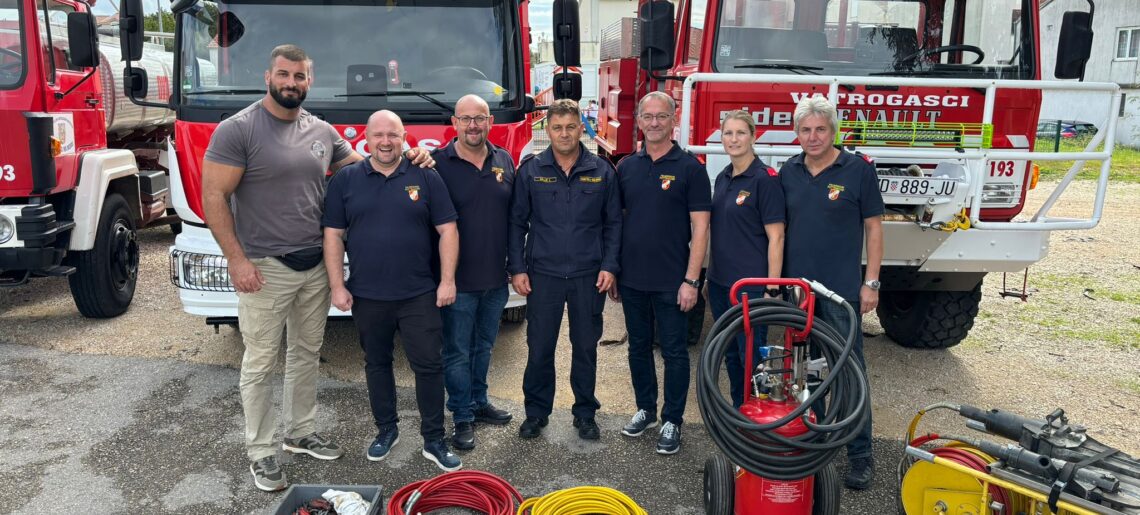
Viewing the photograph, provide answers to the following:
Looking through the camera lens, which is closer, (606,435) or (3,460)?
(3,460)

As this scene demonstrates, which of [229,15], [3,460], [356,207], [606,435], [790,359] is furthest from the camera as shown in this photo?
[229,15]

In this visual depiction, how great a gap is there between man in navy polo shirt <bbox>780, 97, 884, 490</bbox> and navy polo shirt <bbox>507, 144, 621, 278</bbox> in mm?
820

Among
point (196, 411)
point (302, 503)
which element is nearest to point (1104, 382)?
point (302, 503)

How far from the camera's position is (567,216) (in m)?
3.80

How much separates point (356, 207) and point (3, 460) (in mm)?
2148

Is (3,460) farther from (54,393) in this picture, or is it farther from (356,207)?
(356,207)

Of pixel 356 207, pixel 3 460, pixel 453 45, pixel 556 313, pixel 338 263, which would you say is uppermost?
pixel 453 45

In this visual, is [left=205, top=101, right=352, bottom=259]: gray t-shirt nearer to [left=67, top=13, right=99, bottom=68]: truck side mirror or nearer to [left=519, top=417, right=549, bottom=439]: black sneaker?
[left=519, top=417, right=549, bottom=439]: black sneaker

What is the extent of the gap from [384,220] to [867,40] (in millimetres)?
3041

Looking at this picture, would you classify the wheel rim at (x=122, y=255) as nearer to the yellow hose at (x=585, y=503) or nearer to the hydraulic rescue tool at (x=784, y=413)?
the yellow hose at (x=585, y=503)

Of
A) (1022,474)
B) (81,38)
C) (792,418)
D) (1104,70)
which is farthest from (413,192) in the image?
(1104,70)

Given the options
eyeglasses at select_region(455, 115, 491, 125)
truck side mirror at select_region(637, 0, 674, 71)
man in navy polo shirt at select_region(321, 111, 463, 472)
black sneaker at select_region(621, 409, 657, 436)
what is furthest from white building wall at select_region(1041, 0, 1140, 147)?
man in navy polo shirt at select_region(321, 111, 463, 472)

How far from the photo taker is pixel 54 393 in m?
4.77

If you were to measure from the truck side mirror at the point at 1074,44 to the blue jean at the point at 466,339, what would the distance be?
11.2ft
